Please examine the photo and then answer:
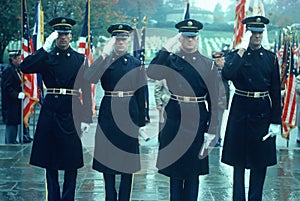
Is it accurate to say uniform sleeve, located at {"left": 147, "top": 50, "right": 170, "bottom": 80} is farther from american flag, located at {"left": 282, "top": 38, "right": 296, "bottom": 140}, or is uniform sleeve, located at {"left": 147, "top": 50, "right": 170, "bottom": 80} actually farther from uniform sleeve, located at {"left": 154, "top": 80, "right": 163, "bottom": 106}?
american flag, located at {"left": 282, "top": 38, "right": 296, "bottom": 140}

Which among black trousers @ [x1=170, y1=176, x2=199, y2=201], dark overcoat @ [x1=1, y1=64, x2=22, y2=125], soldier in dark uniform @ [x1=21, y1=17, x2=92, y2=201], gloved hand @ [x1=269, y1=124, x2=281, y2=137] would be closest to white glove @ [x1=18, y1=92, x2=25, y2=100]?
dark overcoat @ [x1=1, y1=64, x2=22, y2=125]

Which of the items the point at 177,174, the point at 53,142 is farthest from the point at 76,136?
the point at 177,174

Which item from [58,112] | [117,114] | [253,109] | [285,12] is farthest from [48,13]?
[285,12]

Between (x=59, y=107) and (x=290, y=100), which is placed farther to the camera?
(x=290, y=100)

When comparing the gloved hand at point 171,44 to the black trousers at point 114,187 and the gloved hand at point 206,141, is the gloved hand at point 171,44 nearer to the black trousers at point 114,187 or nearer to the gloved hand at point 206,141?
the gloved hand at point 206,141

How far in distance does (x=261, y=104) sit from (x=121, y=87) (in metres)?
1.39

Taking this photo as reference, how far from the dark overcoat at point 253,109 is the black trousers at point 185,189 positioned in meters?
0.51

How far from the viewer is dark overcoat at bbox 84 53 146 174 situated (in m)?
4.97

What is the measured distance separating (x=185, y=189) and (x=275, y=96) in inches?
50.4

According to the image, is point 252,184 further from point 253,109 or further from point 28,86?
point 28,86

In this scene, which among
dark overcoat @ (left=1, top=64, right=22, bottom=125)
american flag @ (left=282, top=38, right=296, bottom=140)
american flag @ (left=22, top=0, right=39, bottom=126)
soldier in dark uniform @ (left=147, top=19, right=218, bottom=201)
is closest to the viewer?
soldier in dark uniform @ (left=147, top=19, right=218, bottom=201)

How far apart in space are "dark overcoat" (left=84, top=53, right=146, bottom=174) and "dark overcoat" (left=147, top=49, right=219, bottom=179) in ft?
0.89

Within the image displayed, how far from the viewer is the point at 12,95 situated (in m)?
9.45

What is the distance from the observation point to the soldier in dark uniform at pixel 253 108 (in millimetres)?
5035
